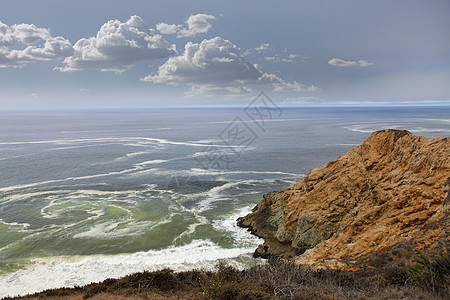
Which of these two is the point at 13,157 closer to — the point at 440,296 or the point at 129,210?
the point at 129,210

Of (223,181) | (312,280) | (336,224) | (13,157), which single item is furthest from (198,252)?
(13,157)

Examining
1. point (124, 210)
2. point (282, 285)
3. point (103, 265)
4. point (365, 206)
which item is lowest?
point (103, 265)

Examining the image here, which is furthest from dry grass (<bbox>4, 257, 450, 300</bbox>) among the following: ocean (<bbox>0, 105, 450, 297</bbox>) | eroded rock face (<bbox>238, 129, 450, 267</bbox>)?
ocean (<bbox>0, 105, 450, 297</bbox>)

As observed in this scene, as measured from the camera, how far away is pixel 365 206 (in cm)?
1936

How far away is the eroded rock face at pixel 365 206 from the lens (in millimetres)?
14641

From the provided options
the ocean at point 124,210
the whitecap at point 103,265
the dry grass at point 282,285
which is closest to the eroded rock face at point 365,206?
the dry grass at point 282,285

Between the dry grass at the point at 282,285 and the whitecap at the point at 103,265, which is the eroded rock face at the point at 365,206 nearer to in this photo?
the dry grass at the point at 282,285

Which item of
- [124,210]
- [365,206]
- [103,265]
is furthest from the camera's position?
[124,210]

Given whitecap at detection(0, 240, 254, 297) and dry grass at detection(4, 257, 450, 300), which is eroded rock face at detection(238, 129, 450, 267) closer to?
dry grass at detection(4, 257, 450, 300)

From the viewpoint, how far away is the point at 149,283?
1220 centimetres

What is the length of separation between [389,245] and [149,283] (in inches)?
473

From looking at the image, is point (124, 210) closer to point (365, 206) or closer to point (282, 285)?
point (365, 206)

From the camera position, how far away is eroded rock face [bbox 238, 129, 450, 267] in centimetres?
1464

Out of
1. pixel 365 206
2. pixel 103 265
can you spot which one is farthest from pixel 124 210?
pixel 365 206
